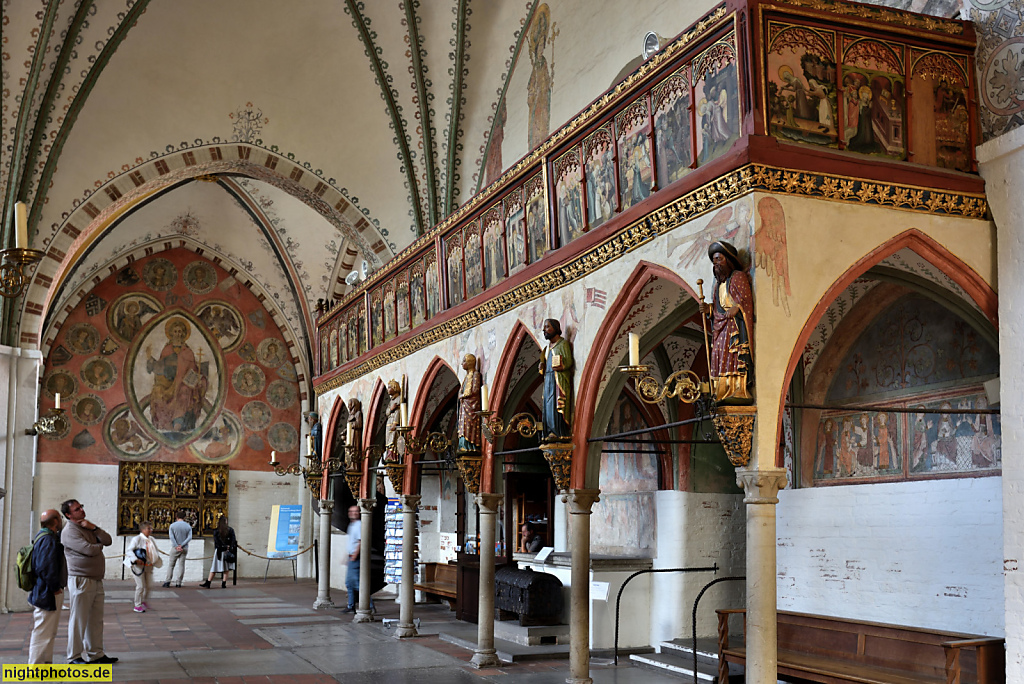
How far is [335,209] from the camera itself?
59.7ft

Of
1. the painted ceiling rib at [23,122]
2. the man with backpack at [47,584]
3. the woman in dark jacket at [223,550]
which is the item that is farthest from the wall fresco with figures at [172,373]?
the man with backpack at [47,584]

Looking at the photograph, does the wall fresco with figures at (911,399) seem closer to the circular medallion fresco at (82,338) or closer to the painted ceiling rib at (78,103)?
the painted ceiling rib at (78,103)

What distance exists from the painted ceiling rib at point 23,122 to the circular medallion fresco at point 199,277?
9262 millimetres

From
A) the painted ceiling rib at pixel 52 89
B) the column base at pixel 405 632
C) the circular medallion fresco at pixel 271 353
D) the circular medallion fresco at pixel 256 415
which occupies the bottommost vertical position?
the column base at pixel 405 632

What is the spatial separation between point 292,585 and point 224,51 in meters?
11.6

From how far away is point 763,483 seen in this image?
21.9 ft

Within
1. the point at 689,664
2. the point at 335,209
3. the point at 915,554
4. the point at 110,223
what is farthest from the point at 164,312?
the point at 915,554

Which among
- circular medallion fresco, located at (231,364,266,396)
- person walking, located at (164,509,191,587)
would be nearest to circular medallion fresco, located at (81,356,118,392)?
circular medallion fresco, located at (231,364,266,396)

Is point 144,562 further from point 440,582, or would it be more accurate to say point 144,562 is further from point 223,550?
point 223,550

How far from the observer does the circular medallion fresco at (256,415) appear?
25422mm

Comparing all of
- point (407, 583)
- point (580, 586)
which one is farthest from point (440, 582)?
point (580, 586)

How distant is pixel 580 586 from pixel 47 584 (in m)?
4.73

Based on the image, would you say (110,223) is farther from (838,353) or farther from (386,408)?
(838,353)

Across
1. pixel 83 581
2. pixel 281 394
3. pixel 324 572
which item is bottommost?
pixel 324 572
